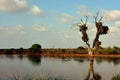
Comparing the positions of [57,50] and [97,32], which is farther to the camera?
[57,50]

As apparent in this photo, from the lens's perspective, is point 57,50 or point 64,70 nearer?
point 64,70

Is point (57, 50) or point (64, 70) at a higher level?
point (57, 50)

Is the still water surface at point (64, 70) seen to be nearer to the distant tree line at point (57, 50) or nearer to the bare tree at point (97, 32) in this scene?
the bare tree at point (97, 32)

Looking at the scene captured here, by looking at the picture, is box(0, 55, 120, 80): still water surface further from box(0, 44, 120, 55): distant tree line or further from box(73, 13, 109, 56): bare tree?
box(0, 44, 120, 55): distant tree line

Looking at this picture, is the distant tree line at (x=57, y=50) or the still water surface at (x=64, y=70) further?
the distant tree line at (x=57, y=50)

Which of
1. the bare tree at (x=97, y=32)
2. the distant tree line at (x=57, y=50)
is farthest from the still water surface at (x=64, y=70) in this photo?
the distant tree line at (x=57, y=50)

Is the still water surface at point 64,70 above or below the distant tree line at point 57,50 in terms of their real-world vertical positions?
below

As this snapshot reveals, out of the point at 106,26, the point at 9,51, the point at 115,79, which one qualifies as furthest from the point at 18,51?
the point at 115,79

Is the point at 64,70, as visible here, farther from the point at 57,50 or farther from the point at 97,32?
the point at 57,50


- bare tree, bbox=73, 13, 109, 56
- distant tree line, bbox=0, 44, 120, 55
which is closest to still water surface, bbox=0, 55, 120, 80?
bare tree, bbox=73, 13, 109, 56

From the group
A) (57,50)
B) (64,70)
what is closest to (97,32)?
(64,70)

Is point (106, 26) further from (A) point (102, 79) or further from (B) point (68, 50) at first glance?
(B) point (68, 50)

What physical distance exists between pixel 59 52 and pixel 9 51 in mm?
23347

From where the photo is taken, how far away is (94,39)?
2795cm
